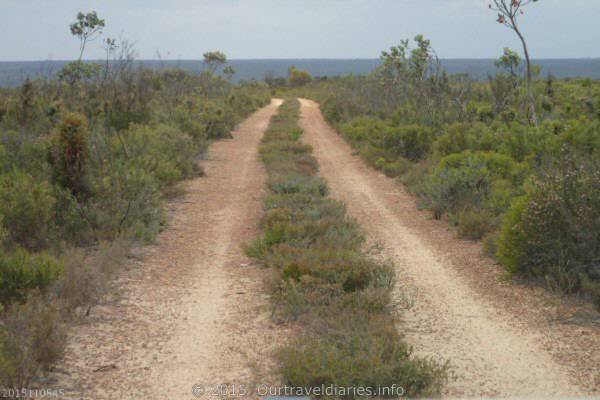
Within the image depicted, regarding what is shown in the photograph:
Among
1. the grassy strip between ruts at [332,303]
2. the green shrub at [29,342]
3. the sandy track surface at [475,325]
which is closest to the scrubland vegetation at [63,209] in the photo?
the green shrub at [29,342]

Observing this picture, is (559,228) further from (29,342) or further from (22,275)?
(22,275)

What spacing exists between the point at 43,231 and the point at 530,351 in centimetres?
596

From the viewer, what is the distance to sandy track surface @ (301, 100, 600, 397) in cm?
509

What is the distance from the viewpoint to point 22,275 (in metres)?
6.22

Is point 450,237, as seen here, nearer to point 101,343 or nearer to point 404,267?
point 404,267

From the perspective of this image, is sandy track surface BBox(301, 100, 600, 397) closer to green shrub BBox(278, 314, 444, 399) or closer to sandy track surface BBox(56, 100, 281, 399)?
green shrub BBox(278, 314, 444, 399)

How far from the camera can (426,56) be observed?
67.0ft

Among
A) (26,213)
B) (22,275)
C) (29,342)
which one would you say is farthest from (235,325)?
(26,213)

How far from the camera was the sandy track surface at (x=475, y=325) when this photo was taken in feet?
16.7

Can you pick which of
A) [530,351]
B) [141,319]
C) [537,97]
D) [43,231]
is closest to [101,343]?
[141,319]

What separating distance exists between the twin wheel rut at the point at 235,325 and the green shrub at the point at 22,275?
59 cm

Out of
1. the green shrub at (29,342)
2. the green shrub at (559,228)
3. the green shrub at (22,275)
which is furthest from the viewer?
the green shrub at (559,228)

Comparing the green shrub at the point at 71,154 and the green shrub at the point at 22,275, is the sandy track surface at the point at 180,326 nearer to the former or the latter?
the green shrub at the point at 22,275

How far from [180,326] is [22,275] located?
1.58m
